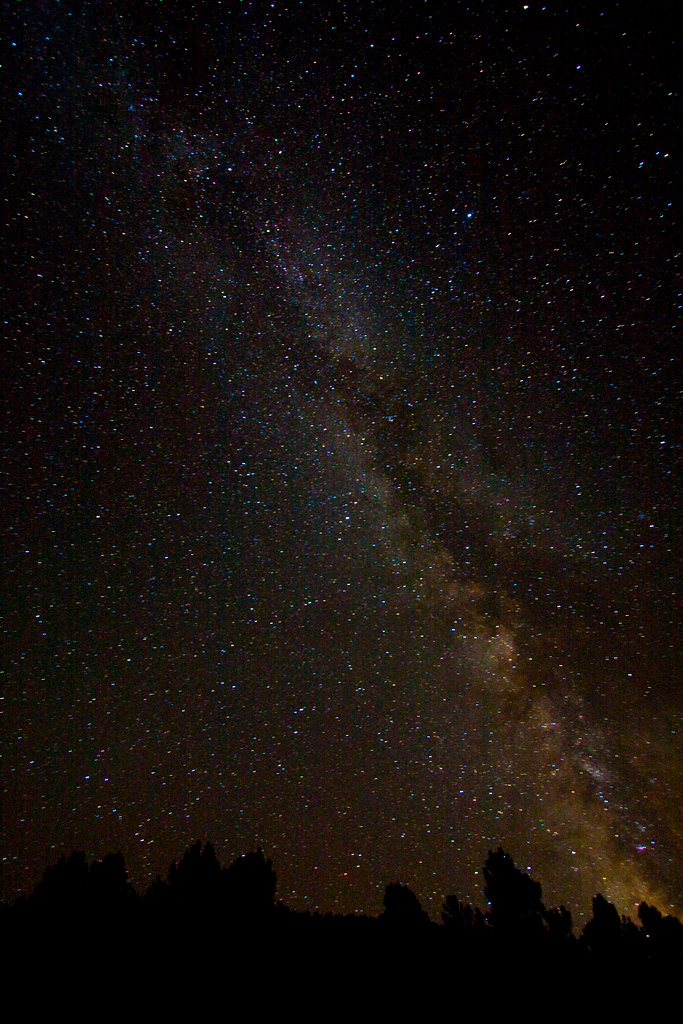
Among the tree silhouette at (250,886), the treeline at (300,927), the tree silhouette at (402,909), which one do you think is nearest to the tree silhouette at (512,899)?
the treeline at (300,927)

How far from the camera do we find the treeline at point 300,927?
1106 centimetres

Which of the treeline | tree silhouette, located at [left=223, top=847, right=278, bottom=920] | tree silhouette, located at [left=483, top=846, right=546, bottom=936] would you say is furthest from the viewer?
tree silhouette, located at [left=483, top=846, right=546, bottom=936]

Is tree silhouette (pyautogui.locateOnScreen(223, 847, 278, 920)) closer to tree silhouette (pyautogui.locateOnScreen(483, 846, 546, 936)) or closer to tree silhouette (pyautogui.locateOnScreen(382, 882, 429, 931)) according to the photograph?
tree silhouette (pyautogui.locateOnScreen(382, 882, 429, 931))

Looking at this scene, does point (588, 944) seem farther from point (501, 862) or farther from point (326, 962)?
point (326, 962)

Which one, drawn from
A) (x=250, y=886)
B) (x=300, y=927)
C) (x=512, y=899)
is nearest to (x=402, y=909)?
(x=300, y=927)

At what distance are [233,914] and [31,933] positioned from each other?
4.74 meters

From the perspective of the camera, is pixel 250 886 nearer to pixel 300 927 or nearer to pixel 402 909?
pixel 300 927

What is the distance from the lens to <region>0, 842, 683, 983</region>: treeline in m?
11.1

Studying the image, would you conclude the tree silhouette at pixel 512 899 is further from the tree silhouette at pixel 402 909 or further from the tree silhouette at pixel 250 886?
the tree silhouette at pixel 250 886

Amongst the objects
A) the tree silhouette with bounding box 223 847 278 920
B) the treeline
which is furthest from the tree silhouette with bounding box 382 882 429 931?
the tree silhouette with bounding box 223 847 278 920

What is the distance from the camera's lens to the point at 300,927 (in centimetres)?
1323

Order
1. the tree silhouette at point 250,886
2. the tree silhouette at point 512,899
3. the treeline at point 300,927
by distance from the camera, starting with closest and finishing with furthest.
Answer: the treeline at point 300,927, the tree silhouette at point 250,886, the tree silhouette at point 512,899

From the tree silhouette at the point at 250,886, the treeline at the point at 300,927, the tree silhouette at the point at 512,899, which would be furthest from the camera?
the tree silhouette at the point at 512,899

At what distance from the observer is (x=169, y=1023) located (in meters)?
8.53
